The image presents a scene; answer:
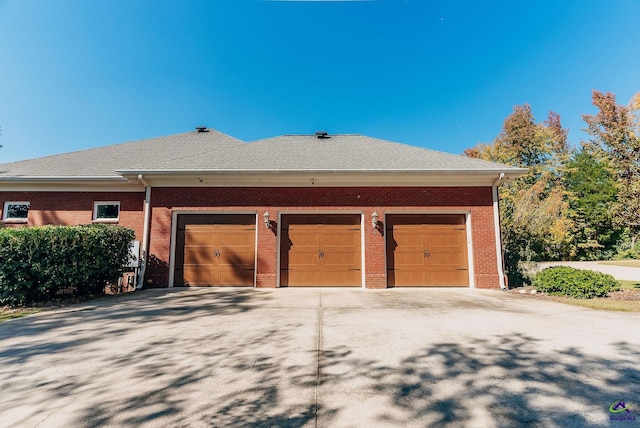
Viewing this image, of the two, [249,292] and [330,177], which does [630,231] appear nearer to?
[330,177]

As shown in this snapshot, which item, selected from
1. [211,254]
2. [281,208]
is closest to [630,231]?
[281,208]

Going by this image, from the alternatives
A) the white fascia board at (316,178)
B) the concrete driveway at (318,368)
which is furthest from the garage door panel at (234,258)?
the concrete driveway at (318,368)

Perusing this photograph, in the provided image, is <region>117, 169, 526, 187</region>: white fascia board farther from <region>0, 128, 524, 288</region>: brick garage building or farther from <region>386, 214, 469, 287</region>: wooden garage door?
<region>386, 214, 469, 287</region>: wooden garage door

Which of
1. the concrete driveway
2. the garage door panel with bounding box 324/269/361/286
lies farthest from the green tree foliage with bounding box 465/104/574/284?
the concrete driveway

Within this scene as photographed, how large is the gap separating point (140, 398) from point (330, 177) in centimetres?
724

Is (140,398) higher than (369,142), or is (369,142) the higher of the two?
(369,142)

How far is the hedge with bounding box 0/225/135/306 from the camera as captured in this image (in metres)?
6.21

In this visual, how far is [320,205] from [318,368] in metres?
6.30

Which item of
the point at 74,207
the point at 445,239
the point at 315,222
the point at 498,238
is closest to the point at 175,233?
the point at 74,207

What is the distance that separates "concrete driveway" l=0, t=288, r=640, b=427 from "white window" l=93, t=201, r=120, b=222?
496cm

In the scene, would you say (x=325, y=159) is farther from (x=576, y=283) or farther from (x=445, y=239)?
(x=576, y=283)

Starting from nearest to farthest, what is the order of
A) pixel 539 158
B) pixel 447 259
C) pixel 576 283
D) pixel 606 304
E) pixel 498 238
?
pixel 606 304 → pixel 576 283 → pixel 498 238 → pixel 447 259 → pixel 539 158

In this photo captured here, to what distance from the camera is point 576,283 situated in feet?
24.0

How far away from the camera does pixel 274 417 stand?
86.5 inches
